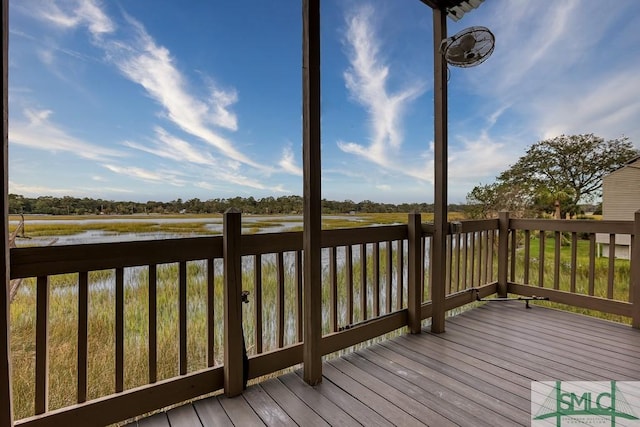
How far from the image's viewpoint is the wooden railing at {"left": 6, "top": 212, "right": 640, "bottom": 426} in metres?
1.47

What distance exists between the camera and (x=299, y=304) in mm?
2145

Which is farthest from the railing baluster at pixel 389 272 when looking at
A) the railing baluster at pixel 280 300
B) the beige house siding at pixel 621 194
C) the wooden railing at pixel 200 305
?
the beige house siding at pixel 621 194

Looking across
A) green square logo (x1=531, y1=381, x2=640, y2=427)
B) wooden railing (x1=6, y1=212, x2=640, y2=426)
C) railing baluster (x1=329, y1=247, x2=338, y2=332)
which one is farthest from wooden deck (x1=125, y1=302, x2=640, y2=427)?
railing baluster (x1=329, y1=247, x2=338, y2=332)

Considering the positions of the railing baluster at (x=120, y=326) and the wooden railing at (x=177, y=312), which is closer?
the wooden railing at (x=177, y=312)

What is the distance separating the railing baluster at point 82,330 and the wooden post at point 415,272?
2.34 m

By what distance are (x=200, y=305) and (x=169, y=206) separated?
683 millimetres

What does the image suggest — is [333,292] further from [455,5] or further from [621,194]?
[621,194]

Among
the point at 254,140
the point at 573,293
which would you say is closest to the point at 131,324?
the point at 254,140

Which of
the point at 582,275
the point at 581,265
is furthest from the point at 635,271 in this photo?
the point at 581,265

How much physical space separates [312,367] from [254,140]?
167 centimetres

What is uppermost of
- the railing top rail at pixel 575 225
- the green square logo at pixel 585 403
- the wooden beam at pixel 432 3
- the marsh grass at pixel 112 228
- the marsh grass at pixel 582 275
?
the wooden beam at pixel 432 3

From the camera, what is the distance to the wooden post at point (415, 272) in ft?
8.87

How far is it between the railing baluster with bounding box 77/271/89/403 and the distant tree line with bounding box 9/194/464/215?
13.0 inches

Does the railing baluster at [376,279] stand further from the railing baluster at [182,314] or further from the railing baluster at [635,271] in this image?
the railing baluster at [635,271]
